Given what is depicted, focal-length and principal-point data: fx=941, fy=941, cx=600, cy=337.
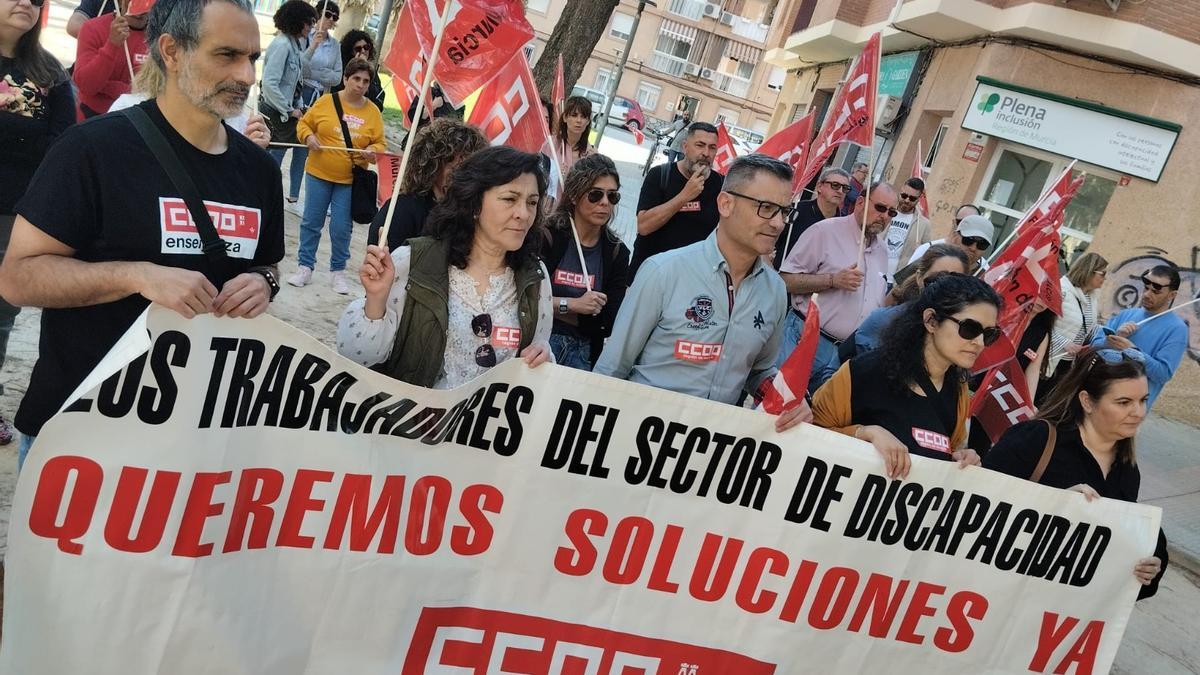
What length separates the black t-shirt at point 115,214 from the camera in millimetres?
2094

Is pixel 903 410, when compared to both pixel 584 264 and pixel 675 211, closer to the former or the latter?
pixel 584 264

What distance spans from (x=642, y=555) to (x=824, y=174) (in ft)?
14.9

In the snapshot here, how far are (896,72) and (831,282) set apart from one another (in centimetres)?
1522

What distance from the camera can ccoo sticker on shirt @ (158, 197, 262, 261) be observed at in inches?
87.3

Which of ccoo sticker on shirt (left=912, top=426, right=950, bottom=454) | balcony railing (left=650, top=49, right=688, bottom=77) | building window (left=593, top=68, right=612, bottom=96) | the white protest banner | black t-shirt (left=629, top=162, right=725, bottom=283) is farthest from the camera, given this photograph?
balcony railing (left=650, top=49, right=688, bottom=77)

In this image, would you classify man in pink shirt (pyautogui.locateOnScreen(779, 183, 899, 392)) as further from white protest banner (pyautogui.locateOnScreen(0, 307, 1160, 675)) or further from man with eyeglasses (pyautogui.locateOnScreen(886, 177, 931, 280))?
man with eyeglasses (pyautogui.locateOnScreen(886, 177, 931, 280))

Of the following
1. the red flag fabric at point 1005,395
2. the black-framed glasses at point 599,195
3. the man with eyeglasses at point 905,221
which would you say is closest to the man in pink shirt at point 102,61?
the black-framed glasses at point 599,195

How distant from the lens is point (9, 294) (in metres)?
2.12

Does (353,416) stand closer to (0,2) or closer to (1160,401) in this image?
(0,2)

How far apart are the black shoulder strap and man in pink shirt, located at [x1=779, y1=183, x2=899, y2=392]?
12.0 ft

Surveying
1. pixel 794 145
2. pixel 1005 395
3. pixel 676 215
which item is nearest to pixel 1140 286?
pixel 794 145

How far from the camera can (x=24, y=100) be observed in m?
3.29

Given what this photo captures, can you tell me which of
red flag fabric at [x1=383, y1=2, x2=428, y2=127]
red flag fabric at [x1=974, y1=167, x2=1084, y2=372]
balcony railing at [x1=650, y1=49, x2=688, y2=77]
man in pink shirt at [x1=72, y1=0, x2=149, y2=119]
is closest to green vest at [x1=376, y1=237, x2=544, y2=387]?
red flag fabric at [x1=383, y1=2, x2=428, y2=127]

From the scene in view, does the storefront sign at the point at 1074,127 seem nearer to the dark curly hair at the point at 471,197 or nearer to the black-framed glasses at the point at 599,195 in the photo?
the black-framed glasses at the point at 599,195
